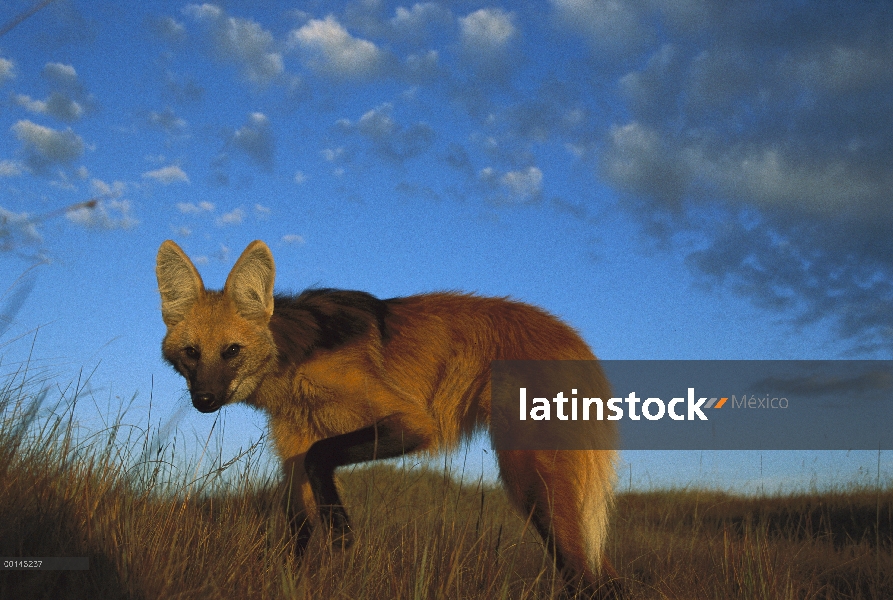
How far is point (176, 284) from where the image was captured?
4.84m

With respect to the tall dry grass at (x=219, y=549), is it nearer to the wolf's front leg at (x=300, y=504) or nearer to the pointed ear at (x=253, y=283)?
the wolf's front leg at (x=300, y=504)

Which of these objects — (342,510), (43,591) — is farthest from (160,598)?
(342,510)

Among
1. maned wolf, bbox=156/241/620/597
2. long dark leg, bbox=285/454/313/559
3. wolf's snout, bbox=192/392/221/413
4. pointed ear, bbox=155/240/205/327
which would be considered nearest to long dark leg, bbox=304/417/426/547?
maned wolf, bbox=156/241/620/597

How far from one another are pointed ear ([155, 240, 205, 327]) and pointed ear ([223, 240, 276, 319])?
253mm

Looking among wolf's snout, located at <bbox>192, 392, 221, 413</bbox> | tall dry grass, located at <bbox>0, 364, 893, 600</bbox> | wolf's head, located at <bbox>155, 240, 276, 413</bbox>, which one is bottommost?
tall dry grass, located at <bbox>0, 364, 893, 600</bbox>

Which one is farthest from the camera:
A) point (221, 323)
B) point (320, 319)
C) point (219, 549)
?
point (320, 319)

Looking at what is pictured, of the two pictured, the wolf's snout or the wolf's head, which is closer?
A: the wolf's snout

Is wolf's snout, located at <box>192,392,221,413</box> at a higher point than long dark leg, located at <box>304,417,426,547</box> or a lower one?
higher

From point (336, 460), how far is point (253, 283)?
4.88 ft

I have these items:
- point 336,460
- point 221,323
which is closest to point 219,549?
point 336,460

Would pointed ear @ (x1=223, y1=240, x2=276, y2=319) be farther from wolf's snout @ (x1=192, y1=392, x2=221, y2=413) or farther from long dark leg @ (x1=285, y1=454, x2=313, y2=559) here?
long dark leg @ (x1=285, y1=454, x2=313, y2=559)

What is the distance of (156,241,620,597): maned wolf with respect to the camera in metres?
4.40

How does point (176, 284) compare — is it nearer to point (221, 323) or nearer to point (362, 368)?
point (221, 323)

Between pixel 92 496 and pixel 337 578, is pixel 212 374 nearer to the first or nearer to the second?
pixel 92 496
